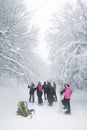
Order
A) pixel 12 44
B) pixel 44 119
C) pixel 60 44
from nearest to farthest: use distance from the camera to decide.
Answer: pixel 44 119
pixel 12 44
pixel 60 44

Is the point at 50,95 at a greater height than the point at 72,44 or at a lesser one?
lesser

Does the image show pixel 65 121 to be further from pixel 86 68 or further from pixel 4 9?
pixel 4 9

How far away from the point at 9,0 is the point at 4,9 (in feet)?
7.46

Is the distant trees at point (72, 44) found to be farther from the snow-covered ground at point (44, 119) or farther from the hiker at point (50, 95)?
the snow-covered ground at point (44, 119)

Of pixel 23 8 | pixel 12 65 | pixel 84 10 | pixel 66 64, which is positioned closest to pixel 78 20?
pixel 84 10

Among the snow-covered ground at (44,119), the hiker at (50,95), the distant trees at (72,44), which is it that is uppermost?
the distant trees at (72,44)

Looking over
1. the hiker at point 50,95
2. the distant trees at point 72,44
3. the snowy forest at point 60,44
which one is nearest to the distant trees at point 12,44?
the snowy forest at point 60,44

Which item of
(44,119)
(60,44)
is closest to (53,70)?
(60,44)

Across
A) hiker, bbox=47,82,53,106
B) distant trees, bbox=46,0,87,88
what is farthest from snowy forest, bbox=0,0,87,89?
hiker, bbox=47,82,53,106

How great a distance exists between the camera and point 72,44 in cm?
1906

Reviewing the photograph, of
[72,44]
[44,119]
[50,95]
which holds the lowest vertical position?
[44,119]

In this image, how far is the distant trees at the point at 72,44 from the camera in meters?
18.3

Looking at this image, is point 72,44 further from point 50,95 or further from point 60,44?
point 50,95

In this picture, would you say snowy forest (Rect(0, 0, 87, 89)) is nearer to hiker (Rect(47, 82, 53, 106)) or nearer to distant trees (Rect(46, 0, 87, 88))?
distant trees (Rect(46, 0, 87, 88))
